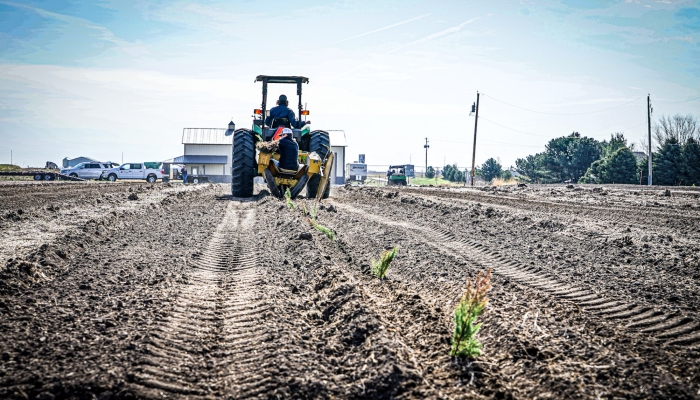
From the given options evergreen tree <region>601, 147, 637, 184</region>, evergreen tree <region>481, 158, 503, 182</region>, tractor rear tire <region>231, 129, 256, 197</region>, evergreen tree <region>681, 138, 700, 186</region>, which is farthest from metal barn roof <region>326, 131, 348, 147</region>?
tractor rear tire <region>231, 129, 256, 197</region>

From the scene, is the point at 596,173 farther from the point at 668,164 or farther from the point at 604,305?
the point at 604,305

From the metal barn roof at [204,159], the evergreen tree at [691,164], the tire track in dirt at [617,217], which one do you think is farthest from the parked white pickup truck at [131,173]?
the evergreen tree at [691,164]

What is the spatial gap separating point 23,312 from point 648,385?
4398mm

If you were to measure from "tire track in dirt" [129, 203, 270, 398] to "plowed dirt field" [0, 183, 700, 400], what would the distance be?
0.02 meters

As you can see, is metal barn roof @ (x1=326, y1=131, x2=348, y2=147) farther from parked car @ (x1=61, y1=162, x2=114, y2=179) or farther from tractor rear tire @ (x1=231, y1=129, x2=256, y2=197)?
tractor rear tire @ (x1=231, y1=129, x2=256, y2=197)

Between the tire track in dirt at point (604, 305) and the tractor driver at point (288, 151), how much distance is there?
7194mm

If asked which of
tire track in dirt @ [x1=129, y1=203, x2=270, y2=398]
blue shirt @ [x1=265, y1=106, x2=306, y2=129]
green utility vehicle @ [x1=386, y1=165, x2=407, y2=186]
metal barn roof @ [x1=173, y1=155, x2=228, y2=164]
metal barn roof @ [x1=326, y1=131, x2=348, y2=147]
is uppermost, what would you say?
metal barn roof @ [x1=326, y1=131, x2=348, y2=147]

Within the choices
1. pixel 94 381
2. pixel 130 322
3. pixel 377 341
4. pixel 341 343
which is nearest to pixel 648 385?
pixel 377 341

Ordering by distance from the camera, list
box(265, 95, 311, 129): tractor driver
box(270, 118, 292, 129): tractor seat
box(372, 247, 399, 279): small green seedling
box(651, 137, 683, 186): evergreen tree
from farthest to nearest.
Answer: box(651, 137, 683, 186): evergreen tree, box(270, 118, 292, 129): tractor seat, box(265, 95, 311, 129): tractor driver, box(372, 247, 399, 279): small green seedling

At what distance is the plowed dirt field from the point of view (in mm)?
3236

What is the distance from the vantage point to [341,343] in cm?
389

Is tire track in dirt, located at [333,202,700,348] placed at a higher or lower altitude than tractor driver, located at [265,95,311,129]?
lower

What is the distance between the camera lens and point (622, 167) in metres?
44.4

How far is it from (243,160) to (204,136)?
49.6 meters
